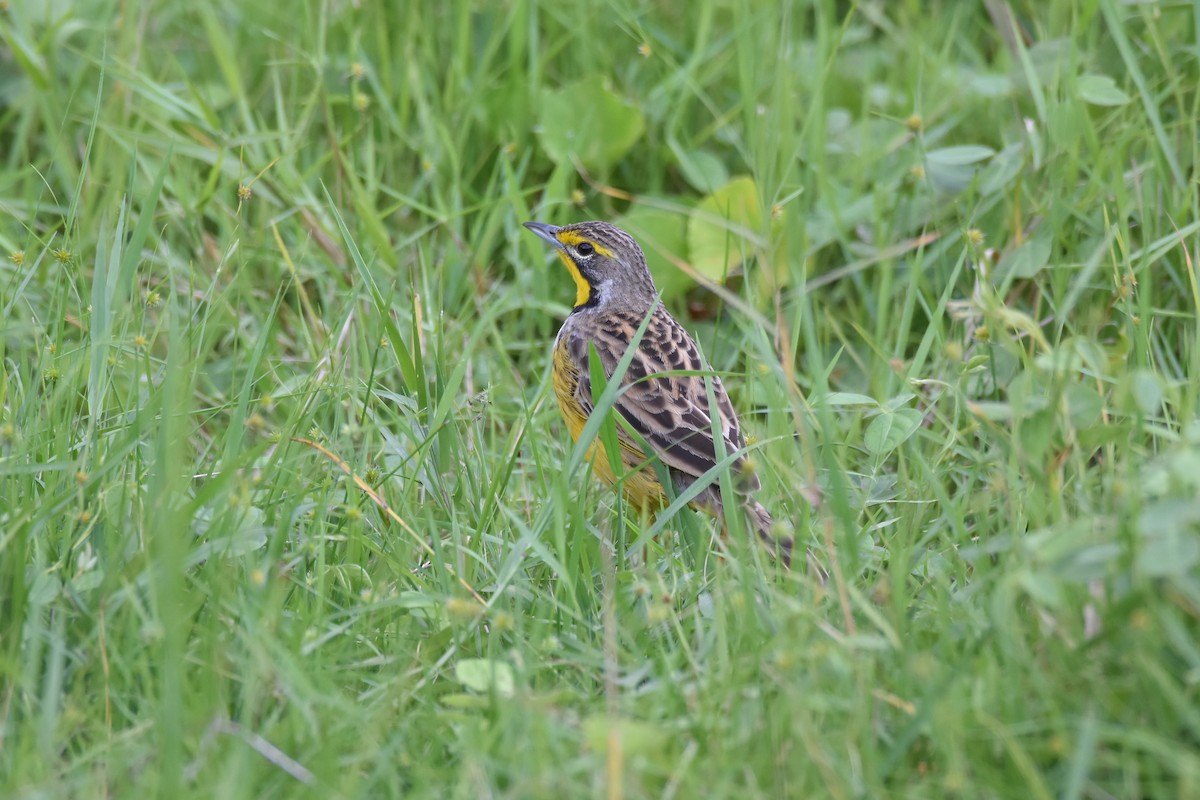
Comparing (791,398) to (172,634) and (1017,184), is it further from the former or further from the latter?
(1017,184)

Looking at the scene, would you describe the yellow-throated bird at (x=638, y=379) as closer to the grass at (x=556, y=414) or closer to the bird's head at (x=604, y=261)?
the bird's head at (x=604, y=261)

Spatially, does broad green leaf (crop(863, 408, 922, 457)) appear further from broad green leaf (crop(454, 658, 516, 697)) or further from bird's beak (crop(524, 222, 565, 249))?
bird's beak (crop(524, 222, 565, 249))

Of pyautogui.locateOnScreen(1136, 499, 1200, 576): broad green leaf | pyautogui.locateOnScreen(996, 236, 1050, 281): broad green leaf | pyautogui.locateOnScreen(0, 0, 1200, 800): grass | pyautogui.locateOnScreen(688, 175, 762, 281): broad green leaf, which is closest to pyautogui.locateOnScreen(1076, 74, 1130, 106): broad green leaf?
pyautogui.locateOnScreen(0, 0, 1200, 800): grass

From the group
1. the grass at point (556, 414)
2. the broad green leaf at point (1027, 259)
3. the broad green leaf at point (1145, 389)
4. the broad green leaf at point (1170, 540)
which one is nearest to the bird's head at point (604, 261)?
the grass at point (556, 414)

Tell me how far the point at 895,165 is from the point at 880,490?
249cm

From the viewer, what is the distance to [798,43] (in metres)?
7.67

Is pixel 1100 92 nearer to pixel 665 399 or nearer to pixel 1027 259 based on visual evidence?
pixel 1027 259

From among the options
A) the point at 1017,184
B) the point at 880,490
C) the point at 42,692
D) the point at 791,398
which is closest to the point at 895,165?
the point at 1017,184

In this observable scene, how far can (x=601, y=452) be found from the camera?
18.1 feet

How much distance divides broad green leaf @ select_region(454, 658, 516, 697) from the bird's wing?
132 cm

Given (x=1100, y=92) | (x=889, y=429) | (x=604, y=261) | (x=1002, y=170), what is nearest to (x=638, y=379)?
(x=889, y=429)

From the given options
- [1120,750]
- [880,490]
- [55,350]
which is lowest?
[880,490]

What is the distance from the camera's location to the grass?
11.5ft

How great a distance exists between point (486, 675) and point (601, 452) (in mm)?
1733
